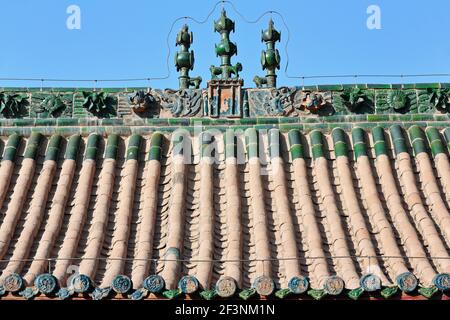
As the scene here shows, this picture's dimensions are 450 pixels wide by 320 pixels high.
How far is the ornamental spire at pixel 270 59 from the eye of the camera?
18047mm

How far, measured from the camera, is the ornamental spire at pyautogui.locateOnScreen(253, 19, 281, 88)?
1805 cm

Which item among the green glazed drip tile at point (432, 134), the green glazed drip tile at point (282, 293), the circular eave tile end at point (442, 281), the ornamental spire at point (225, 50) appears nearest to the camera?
the circular eave tile end at point (442, 281)

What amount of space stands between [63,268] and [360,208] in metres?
3.98

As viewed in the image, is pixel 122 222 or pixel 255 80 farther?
pixel 255 80

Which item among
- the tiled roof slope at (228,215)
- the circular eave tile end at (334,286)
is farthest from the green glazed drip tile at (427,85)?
the circular eave tile end at (334,286)

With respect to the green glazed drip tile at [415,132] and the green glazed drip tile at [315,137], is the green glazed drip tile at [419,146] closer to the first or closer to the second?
the green glazed drip tile at [415,132]

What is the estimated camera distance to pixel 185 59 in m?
18.2

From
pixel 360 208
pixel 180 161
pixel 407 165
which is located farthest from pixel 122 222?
pixel 407 165

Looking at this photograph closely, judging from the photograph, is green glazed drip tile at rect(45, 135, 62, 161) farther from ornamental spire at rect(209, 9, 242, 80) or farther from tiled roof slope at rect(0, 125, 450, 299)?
ornamental spire at rect(209, 9, 242, 80)

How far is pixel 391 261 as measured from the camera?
14102mm

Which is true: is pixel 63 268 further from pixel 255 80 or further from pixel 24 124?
pixel 255 80

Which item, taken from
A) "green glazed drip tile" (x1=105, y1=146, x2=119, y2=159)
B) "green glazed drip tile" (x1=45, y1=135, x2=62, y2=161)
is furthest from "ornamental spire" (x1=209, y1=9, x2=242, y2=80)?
"green glazed drip tile" (x1=45, y1=135, x2=62, y2=161)

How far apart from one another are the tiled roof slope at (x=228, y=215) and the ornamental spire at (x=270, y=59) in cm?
108

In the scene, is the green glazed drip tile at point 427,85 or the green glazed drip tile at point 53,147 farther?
the green glazed drip tile at point 427,85
